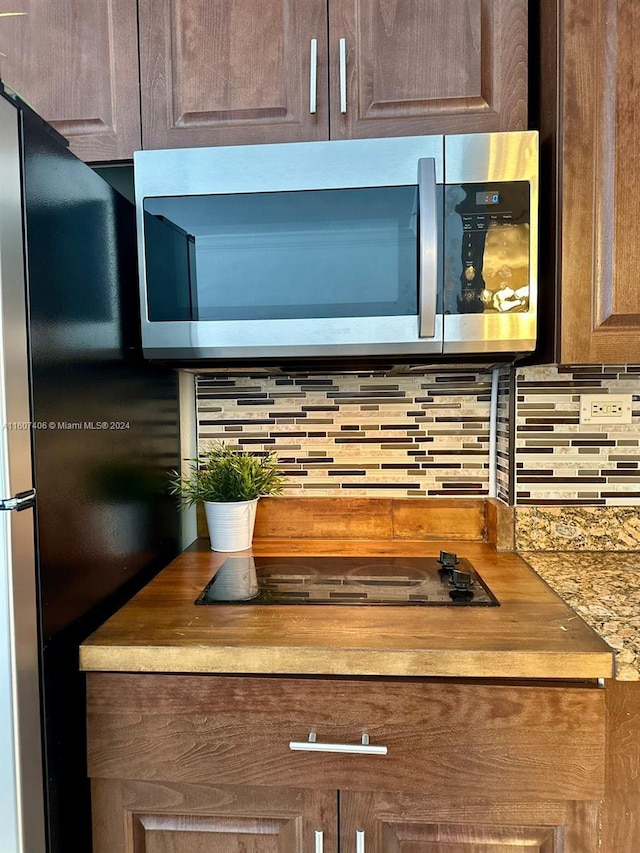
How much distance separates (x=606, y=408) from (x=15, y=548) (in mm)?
1205

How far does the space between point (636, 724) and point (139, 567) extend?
0.89 metres

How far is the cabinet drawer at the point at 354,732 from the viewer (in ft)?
2.64

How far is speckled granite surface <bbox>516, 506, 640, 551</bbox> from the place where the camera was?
129 centimetres

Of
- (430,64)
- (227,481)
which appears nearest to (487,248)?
(430,64)

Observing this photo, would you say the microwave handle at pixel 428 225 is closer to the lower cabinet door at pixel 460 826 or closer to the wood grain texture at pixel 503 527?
the wood grain texture at pixel 503 527

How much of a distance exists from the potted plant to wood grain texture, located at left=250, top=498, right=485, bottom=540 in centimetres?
7

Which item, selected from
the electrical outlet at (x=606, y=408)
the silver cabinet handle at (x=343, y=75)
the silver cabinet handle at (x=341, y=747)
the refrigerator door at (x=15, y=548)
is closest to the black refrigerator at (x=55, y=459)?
the refrigerator door at (x=15, y=548)

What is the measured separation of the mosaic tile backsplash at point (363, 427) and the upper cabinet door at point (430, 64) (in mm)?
572

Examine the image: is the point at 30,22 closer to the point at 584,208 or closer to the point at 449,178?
the point at 449,178

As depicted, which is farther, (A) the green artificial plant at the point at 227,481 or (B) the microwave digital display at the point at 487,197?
(A) the green artificial plant at the point at 227,481

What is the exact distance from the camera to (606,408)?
1.29 metres

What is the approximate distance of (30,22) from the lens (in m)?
1.09

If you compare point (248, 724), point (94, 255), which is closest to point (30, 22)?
point (94, 255)

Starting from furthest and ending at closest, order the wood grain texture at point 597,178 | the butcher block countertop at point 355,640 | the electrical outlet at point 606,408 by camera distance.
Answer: the electrical outlet at point 606,408, the wood grain texture at point 597,178, the butcher block countertop at point 355,640
